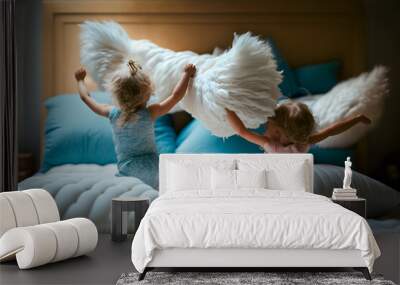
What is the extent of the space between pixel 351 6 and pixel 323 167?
144cm

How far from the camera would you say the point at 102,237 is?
6.04m

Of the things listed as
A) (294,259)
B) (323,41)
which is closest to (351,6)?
(323,41)

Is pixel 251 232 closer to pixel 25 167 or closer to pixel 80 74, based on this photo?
pixel 80 74

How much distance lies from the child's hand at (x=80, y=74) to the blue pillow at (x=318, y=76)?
1881 mm

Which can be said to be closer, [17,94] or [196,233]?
[196,233]

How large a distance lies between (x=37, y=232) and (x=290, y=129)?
2519 mm

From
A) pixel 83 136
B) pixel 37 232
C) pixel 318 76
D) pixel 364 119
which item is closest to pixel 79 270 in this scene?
pixel 37 232

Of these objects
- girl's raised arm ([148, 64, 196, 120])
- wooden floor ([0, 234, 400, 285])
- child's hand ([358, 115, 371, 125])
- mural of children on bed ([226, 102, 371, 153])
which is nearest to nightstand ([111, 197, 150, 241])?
wooden floor ([0, 234, 400, 285])

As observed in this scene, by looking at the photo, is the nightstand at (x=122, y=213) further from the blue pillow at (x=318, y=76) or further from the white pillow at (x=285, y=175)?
the blue pillow at (x=318, y=76)

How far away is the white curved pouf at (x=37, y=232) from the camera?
15.1 feet

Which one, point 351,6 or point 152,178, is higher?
point 351,6

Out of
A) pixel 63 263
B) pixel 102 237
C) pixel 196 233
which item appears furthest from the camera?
pixel 102 237

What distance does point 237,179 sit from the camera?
553 centimetres

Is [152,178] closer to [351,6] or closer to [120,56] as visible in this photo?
[120,56]
